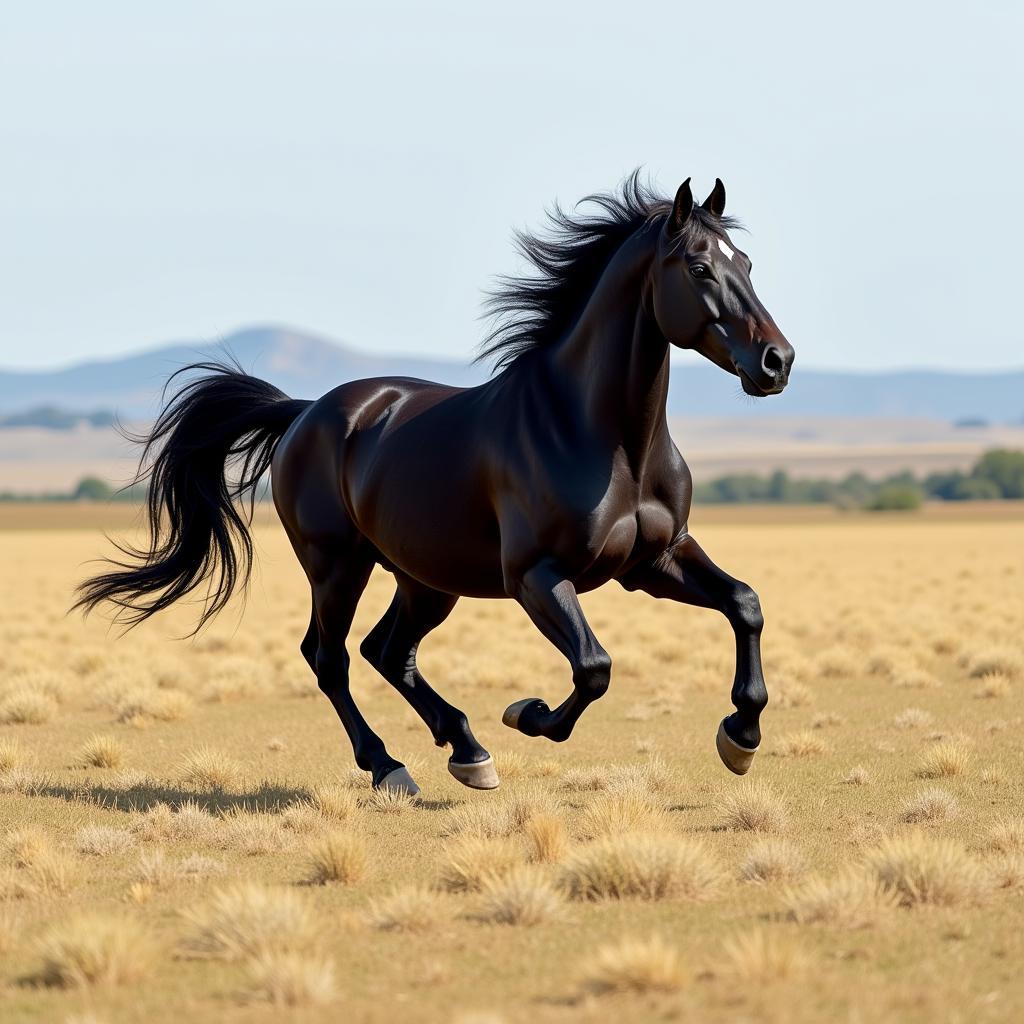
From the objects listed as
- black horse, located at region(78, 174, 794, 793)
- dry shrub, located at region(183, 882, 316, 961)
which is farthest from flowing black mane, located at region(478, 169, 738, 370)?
dry shrub, located at region(183, 882, 316, 961)

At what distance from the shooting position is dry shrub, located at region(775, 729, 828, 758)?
11055 mm

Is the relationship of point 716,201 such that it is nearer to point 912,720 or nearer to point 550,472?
point 550,472

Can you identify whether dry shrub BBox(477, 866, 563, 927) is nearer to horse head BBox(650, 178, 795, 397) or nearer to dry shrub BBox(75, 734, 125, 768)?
horse head BBox(650, 178, 795, 397)

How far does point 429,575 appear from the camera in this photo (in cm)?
900

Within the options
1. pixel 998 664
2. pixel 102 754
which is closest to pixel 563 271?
pixel 102 754

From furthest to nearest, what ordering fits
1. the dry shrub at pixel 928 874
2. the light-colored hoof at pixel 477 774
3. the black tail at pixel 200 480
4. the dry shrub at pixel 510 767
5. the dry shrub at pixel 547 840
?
the black tail at pixel 200 480 < the dry shrub at pixel 510 767 < the light-colored hoof at pixel 477 774 < the dry shrub at pixel 547 840 < the dry shrub at pixel 928 874

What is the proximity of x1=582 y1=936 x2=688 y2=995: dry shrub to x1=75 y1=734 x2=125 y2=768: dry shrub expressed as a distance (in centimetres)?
680

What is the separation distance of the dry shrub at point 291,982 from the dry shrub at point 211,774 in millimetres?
4851

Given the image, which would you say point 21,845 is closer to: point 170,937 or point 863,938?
point 170,937

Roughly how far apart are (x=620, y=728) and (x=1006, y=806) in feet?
15.3

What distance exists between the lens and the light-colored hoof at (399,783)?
9.23 metres

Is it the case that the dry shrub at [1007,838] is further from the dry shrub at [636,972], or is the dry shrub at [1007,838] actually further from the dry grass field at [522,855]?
the dry shrub at [636,972]

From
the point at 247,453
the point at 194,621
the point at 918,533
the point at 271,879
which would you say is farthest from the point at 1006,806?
the point at 918,533

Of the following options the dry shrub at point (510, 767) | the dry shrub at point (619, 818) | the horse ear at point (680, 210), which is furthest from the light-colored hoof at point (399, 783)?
the horse ear at point (680, 210)
